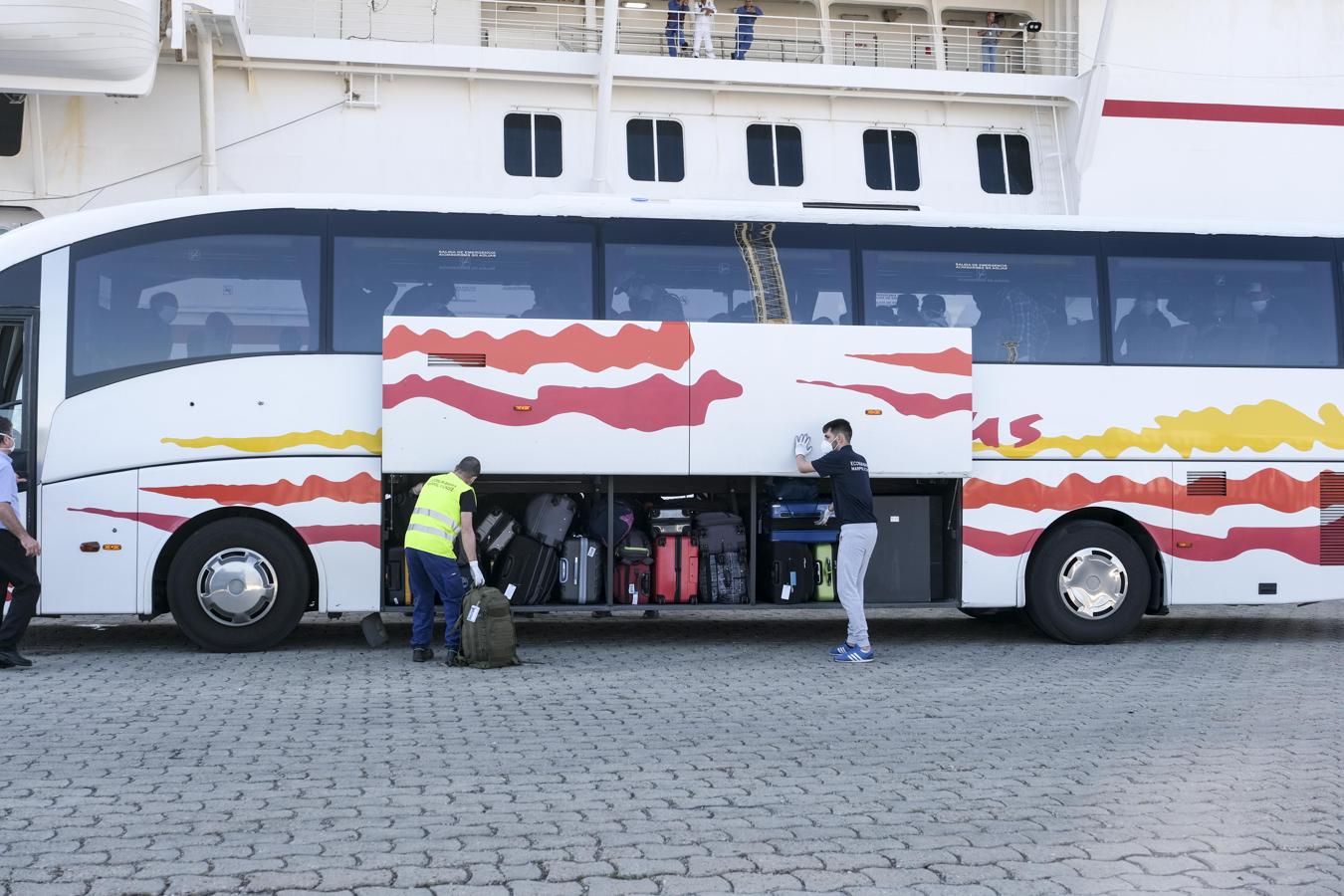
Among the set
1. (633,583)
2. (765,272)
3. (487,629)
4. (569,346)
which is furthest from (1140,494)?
(487,629)

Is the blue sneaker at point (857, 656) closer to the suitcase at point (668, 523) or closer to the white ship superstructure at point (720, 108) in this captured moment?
the suitcase at point (668, 523)

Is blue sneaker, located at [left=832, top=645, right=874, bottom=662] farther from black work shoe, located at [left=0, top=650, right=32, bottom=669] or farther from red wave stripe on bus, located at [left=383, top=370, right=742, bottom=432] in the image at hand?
black work shoe, located at [left=0, top=650, right=32, bottom=669]

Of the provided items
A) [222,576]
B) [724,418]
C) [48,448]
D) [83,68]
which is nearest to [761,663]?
[724,418]

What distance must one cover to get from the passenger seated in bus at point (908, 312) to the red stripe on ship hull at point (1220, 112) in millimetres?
11298

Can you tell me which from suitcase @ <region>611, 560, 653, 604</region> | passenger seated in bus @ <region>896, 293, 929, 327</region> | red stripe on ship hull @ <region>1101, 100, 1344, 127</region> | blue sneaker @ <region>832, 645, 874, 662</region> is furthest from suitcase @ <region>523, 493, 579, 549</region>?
red stripe on ship hull @ <region>1101, 100, 1344, 127</region>

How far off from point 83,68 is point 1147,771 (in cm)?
1542

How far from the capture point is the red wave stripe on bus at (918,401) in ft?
36.5

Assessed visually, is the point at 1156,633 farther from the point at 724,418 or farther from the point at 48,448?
the point at 48,448

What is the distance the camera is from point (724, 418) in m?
11.0

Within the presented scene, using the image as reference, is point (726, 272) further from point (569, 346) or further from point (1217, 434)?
point (1217, 434)

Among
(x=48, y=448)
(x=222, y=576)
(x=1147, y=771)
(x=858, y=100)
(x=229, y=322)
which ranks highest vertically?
(x=858, y=100)

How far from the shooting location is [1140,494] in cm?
1158

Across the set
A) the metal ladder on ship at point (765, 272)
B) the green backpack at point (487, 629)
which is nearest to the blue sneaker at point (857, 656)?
the green backpack at point (487, 629)

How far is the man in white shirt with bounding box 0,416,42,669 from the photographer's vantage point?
946 centimetres
